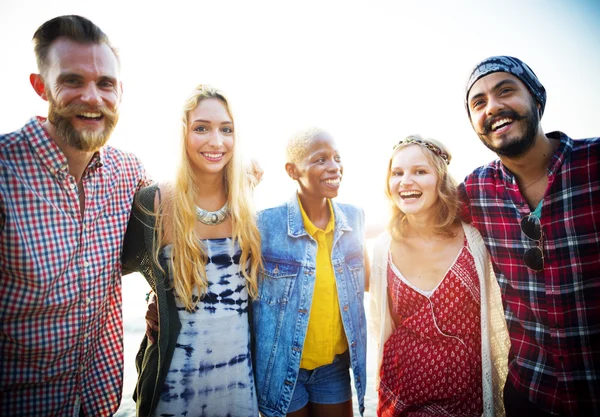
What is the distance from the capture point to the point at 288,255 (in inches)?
106

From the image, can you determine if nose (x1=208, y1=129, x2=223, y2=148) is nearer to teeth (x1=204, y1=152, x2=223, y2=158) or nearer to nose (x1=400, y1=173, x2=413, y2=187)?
teeth (x1=204, y1=152, x2=223, y2=158)

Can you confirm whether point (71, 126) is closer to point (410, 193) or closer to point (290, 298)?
point (290, 298)

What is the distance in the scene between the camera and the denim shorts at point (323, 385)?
8.53 feet

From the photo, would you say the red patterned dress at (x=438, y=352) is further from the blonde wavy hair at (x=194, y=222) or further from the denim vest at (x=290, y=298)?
the blonde wavy hair at (x=194, y=222)

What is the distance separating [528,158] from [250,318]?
2.55m

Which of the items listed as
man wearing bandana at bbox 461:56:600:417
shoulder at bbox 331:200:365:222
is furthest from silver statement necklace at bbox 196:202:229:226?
man wearing bandana at bbox 461:56:600:417

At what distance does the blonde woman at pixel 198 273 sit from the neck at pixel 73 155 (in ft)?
1.40

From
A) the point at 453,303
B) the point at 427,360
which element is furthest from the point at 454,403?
the point at 453,303

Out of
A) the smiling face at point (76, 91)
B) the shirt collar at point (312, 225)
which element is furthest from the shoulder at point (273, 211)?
the smiling face at point (76, 91)

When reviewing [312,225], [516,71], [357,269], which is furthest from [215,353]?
[516,71]

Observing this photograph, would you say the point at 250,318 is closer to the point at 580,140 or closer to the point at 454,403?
the point at 454,403

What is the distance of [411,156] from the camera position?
2.76 metres

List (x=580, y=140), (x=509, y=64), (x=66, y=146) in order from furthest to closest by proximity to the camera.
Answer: (x=509, y=64) < (x=580, y=140) < (x=66, y=146)

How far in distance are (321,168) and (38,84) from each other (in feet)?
7.14
